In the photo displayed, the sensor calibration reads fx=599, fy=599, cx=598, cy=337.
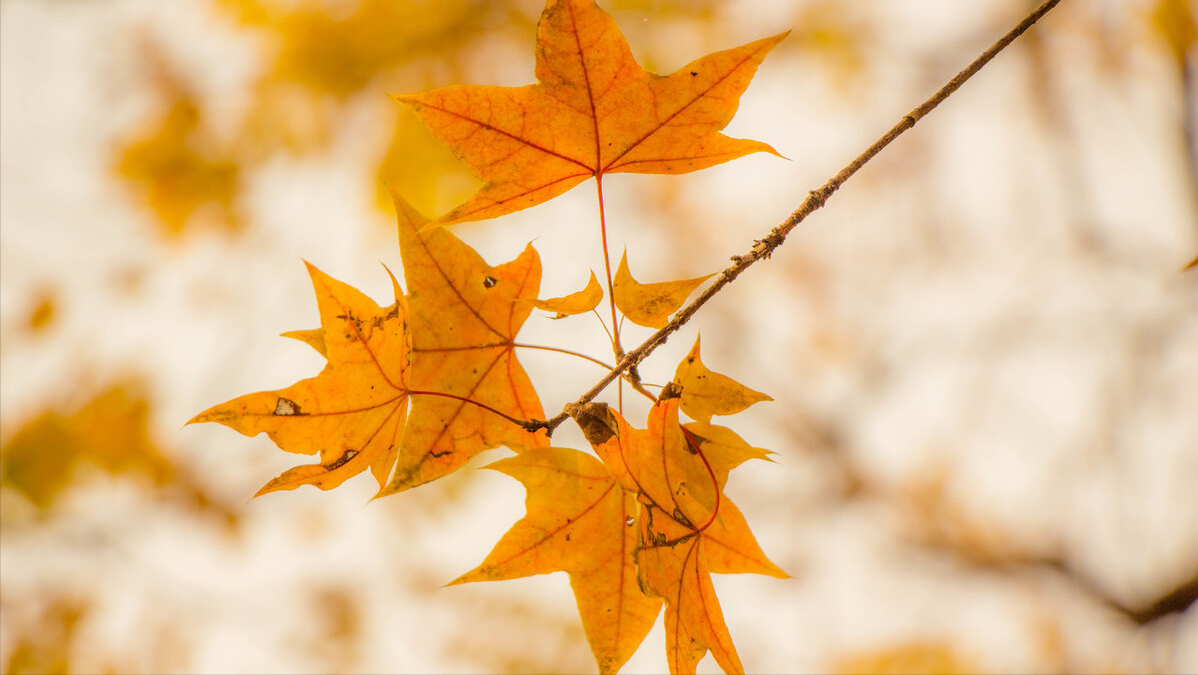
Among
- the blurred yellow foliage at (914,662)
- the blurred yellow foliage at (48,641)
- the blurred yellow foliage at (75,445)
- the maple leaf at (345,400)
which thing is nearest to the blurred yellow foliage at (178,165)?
the blurred yellow foliage at (75,445)

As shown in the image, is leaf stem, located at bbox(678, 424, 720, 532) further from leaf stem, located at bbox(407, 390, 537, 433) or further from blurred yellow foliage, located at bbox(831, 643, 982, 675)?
blurred yellow foliage, located at bbox(831, 643, 982, 675)

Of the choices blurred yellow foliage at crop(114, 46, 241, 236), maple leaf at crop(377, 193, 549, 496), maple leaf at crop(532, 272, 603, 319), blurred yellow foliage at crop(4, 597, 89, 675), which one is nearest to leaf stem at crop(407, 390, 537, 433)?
maple leaf at crop(377, 193, 549, 496)

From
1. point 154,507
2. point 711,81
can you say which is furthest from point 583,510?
point 154,507

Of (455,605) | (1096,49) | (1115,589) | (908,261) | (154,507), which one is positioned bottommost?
(1115,589)

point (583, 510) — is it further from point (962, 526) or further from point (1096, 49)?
point (1096, 49)

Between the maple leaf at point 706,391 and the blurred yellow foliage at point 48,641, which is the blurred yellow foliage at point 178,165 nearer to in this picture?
the blurred yellow foliage at point 48,641

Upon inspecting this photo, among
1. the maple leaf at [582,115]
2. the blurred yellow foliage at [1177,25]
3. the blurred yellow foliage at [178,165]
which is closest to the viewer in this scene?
the maple leaf at [582,115]
